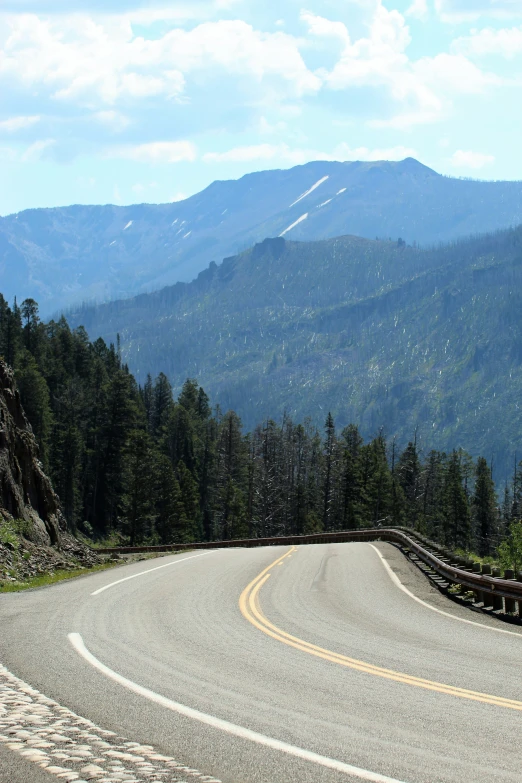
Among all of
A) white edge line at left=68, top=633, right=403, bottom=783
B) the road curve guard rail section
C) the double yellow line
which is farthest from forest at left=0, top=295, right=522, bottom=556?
white edge line at left=68, top=633, right=403, bottom=783

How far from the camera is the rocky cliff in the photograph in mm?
24930

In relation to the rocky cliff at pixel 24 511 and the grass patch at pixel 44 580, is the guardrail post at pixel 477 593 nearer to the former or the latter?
the grass patch at pixel 44 580

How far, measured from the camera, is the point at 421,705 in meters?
8.52

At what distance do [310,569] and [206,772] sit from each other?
20.2 metres

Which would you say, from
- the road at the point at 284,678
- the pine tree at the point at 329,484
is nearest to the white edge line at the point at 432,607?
the road at the point at 284,678

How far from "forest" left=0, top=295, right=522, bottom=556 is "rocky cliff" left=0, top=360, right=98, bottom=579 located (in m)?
32.7

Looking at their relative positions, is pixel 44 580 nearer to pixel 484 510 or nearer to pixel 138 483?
pixel 138 483

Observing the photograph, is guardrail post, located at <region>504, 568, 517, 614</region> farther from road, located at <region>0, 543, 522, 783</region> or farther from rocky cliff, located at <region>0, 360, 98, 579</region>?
rocky cliff, located at <region>0, 360, 98, 579</region>

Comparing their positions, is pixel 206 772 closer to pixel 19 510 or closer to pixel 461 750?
pixel 461 750

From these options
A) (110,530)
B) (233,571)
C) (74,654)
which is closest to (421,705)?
(74,654)

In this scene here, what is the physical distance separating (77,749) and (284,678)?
3491mm

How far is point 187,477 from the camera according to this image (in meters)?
85.0

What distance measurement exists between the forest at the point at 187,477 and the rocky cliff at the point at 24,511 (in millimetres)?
32673

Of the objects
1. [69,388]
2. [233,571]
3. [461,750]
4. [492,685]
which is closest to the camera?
[461,750]
